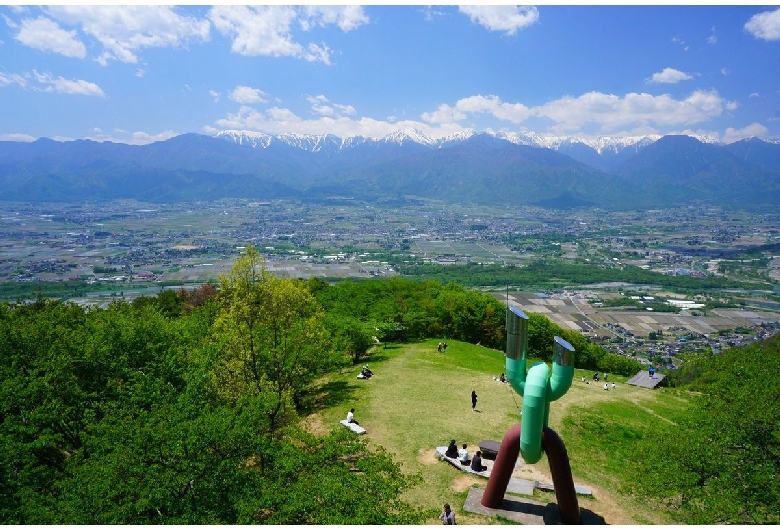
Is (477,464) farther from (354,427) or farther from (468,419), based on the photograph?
(354,427)

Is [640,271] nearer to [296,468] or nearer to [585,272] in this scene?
[585,272]

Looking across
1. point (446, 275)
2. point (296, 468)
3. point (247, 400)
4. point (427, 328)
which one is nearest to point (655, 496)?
point (296, 468)

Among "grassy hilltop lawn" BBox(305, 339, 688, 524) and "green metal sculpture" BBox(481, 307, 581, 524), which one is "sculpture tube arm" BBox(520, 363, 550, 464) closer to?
"green metal sculpture" BBox(481, 307, 581, 524)

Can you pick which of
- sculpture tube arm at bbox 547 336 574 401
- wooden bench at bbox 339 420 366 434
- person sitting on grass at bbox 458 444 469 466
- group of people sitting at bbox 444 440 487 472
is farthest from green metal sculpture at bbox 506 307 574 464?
wooden bench at bbox 339 420 366 434

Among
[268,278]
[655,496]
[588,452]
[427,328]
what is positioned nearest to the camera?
[655,496]

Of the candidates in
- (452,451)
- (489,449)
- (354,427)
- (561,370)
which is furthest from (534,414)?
(354,427)

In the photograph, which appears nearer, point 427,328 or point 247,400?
point 247,400

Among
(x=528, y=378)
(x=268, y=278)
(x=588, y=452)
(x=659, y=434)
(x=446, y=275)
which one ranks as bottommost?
(x=446, y=275)
